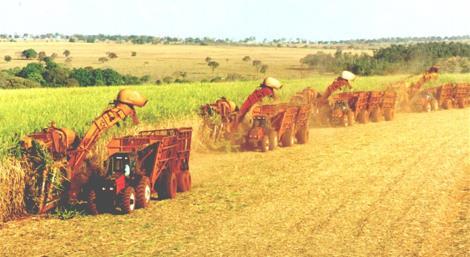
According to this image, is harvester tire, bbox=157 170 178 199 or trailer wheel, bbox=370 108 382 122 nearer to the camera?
harvester tire, bbox=157 170 178 199

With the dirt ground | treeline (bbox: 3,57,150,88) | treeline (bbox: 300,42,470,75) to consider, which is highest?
the dirt ground

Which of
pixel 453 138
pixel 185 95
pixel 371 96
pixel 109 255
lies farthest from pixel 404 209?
pixel 371 96

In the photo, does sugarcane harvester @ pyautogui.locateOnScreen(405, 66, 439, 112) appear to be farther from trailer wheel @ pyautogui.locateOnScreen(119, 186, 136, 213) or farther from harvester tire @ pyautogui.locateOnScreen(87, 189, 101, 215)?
harvester tire @ pyautogui.locateOnScreen(87, 189, 101, 215)

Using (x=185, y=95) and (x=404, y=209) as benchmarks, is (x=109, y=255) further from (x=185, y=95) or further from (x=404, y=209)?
(x=185, y=95)

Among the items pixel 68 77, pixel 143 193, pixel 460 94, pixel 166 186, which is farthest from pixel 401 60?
pixel 143 193

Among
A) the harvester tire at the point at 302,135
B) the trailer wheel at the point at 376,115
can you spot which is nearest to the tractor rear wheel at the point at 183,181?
the harvester tire at the point at 302,135

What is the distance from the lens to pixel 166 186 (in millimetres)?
12633

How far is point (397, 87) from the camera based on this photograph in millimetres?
32188

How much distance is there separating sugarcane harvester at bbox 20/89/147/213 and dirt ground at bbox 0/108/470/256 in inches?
19.8

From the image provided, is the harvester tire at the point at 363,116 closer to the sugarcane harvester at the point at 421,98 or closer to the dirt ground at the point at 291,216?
the sugarcane harvester at the point at 421,98

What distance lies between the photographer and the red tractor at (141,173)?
1130 cm

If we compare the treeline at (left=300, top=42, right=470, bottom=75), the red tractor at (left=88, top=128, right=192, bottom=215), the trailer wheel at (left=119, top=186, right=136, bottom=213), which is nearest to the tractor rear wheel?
the red tractor at (left=88, top=128, right=192, bottom=215)

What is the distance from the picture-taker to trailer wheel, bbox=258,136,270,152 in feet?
61.3

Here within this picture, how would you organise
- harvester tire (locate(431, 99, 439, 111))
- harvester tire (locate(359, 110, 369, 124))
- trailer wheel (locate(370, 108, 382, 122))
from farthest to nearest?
1. harvester tire (locate(431, 99, 439, 111))
2. trailer wheel (locate(370, 108, 382, 122))
3. harvester tire (locate(359, 110, 369, 124))
